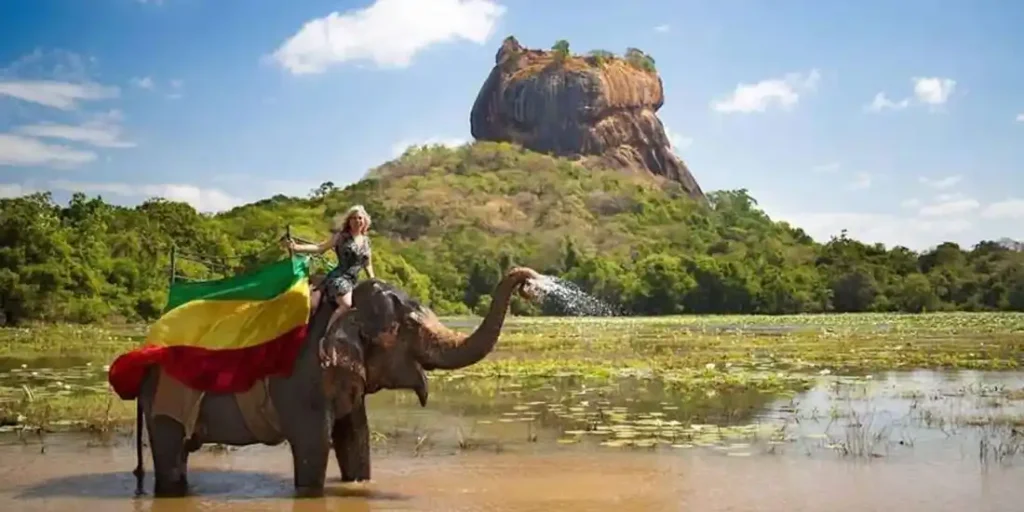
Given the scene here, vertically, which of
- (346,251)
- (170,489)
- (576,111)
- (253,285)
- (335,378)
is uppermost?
(576,111)

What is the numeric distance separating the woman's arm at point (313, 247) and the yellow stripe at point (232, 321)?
0.28 metres

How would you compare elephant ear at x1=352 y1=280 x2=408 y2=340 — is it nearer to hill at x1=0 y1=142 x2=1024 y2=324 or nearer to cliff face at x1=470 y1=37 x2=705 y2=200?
hill at x1=0 y1=142 x2=1024 y2=324

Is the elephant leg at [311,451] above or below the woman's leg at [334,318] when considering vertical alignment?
below

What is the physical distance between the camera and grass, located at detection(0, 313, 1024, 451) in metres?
15.1

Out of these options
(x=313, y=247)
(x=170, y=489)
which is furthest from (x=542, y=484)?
(x=170, y=489)

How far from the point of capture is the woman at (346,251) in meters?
10.2

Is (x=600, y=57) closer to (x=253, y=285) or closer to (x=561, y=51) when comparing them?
(x=561, y=51)

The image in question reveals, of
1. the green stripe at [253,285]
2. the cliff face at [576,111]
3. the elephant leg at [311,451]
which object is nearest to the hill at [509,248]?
the green stripe at [253,285]

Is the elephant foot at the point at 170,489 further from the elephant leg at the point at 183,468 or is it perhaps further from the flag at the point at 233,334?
the flag at the point at 233,334

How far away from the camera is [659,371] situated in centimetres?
2267

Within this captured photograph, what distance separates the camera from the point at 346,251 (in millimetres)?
10211

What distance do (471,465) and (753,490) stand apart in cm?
308

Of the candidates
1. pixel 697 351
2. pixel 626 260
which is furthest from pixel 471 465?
pixel 626 260

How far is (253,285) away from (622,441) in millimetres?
5193
